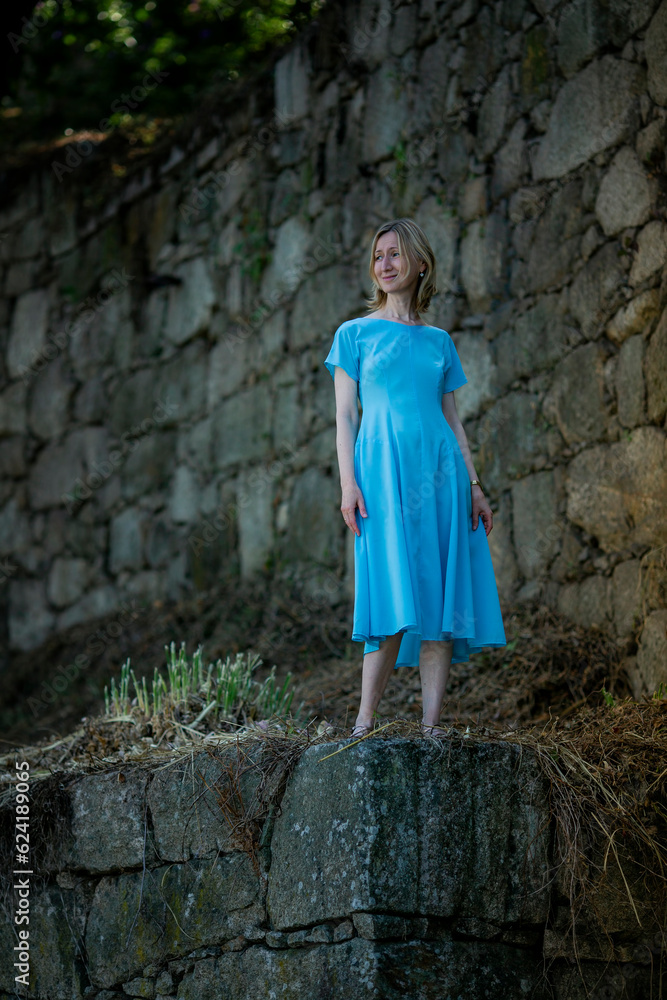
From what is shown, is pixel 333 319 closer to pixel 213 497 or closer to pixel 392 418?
pixel 213 497

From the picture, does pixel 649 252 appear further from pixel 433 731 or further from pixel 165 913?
pixel 165 913

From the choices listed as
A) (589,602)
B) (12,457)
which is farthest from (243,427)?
(589,602)

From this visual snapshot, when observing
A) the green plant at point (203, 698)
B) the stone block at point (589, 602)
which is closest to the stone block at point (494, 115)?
the stone block at point (589, 602)

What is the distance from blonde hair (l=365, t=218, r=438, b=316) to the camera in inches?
128

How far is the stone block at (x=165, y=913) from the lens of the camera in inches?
113

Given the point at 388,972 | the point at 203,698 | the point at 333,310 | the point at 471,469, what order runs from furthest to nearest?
the point at 333,310, the point at 203,698, the point at 471,469, the point at 388,972

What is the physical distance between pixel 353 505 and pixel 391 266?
73 cm

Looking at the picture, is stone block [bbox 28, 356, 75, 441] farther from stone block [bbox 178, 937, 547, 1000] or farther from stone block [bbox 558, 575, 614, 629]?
stone block [bbox 178, 937, 547, 1000]

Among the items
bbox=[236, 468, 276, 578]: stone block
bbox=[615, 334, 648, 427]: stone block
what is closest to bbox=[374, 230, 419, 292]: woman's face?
bbox=[615, 334, 648, 427]: stone block

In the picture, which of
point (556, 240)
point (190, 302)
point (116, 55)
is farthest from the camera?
point (116, 55)

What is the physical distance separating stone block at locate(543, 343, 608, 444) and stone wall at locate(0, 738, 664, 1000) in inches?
72.9

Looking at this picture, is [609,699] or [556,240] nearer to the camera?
[609,699]

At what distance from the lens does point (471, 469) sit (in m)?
3.25

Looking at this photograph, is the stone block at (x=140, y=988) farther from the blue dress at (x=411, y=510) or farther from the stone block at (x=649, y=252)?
the stone block at (x=649, y=252)
